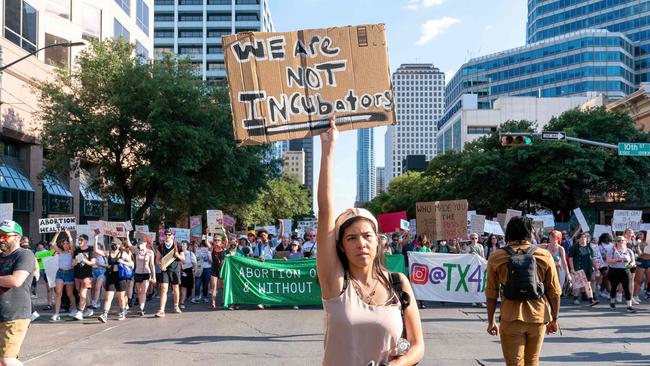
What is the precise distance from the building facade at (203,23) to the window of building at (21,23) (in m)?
77.9

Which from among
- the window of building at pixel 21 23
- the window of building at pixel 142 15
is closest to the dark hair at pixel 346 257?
the window of building at pixel 21 23

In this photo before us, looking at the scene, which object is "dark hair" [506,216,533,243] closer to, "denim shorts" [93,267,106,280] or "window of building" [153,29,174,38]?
"denim shorts" [93,267,106,280]

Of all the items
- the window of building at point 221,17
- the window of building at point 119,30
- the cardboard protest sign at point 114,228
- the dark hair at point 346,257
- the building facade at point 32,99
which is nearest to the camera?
the dark hair at point 346,257

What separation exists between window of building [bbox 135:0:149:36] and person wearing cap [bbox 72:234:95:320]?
1540 inches

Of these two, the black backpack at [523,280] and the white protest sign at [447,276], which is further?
the white protest sign at [447,276]

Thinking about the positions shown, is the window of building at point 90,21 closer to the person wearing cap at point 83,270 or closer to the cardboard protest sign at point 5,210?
the cardboard protest sign at point 5,210

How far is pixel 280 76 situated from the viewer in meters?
5.02

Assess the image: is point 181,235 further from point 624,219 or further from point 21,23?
point 21,23

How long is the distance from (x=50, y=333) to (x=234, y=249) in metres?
5.60

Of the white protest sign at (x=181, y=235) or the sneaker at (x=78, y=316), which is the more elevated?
the white protest sign at (x=181, y=235)

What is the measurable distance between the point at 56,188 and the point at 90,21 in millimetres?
10941

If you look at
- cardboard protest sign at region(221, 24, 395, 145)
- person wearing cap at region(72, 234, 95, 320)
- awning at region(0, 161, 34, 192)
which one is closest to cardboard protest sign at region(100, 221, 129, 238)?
person wearing cap at region(72, 234, 95, 320)

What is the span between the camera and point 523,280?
5418 millimetres

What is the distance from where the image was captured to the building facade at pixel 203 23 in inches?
4341
